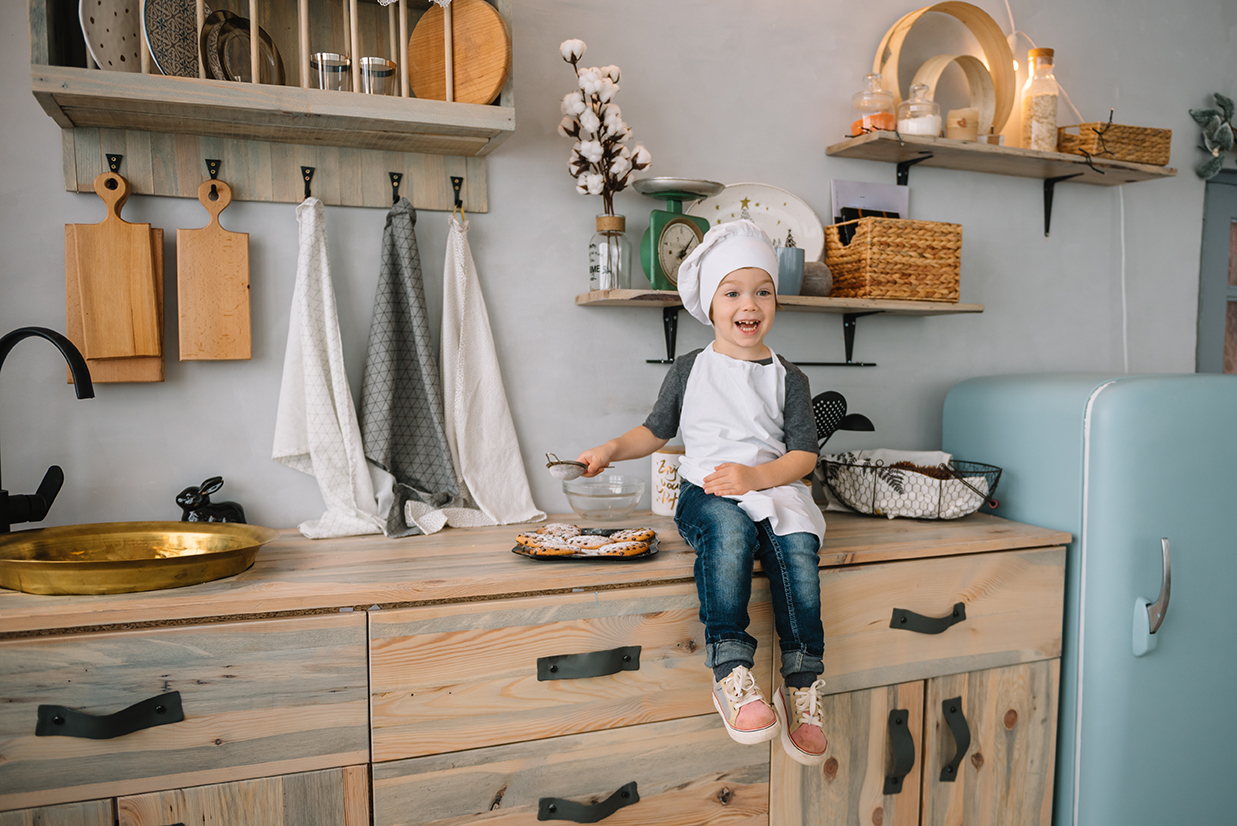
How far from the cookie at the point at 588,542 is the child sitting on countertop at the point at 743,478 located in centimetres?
14

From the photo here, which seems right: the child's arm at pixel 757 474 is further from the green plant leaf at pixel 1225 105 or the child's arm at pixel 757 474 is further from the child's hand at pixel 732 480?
the green plant leaf at pixel 1225 105

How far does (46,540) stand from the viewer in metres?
1.37

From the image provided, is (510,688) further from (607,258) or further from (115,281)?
(115,281)

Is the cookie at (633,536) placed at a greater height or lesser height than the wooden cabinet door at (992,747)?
greater

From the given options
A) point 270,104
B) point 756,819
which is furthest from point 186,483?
point 756,819

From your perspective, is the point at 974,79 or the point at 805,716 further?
the point at 974,79

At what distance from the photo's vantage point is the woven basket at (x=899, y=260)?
6.26 feet

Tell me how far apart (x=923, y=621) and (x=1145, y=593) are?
51 cm

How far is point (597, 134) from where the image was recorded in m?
1.71

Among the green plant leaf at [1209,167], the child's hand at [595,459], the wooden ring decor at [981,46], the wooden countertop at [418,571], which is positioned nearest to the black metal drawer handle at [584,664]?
the wooden countertop at [418,571]

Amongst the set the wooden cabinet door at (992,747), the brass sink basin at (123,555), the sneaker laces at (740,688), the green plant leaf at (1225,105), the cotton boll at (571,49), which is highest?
the green plant leaf at (1225,105)

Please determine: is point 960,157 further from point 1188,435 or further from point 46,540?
point 46,540

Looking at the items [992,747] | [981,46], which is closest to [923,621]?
[992,747]

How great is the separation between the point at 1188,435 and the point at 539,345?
4.68 ft
